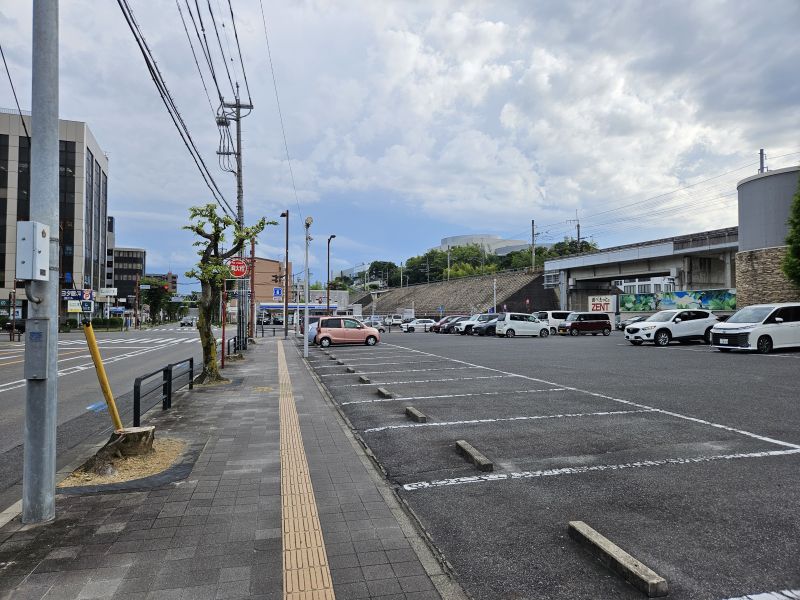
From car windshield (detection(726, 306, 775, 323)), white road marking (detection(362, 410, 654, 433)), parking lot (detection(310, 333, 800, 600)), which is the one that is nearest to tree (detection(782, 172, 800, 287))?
car windshield (detection(726, 306, 775, 323))

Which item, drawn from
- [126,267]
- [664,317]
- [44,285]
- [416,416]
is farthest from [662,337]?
[126,267]

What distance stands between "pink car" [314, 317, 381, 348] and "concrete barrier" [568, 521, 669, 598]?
2373 centimetres

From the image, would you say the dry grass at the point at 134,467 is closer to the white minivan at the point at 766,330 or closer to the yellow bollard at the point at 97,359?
the yellow bollard at the point at 97,359

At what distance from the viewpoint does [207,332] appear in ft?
38.1

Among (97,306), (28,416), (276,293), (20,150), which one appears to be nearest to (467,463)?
(28,416)

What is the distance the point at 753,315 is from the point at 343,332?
699 inches

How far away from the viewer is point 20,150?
58.1m

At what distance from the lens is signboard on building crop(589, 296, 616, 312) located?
4989cm

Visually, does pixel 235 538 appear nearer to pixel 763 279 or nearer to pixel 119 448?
pixel 119 448

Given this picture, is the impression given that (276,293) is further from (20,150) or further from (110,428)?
(20,150)

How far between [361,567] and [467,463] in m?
2.41

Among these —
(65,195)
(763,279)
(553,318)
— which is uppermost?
(65,195)

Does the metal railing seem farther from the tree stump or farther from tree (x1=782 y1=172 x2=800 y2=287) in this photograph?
tree (x1=782 y1=172 x2=800 y2=287)

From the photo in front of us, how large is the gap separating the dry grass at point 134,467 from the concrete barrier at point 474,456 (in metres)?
3.20
